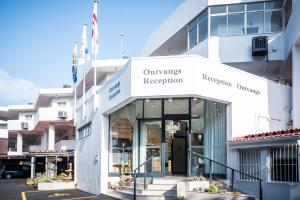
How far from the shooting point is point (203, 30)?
78.7 ft

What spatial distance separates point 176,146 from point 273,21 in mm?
9716

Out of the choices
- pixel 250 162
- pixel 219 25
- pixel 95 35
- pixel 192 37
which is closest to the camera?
pixel 250 162

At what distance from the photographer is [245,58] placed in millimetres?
22984

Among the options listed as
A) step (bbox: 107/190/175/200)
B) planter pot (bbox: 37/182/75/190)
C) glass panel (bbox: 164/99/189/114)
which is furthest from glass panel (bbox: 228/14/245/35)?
planter pot (bbox: 37/182/75/190)

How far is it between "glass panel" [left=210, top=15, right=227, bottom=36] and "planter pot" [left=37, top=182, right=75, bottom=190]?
13.0 m

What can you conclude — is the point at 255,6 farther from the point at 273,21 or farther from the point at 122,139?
the point at 122,139

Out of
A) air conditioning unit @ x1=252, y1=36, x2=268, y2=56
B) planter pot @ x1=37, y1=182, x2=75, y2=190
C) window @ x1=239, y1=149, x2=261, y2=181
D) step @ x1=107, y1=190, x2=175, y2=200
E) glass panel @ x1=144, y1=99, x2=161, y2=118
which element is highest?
air conditioning unit @ x1=252, y1=36, x2=268, y2=56

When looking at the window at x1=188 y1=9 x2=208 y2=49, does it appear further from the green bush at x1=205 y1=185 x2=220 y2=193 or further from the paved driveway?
the green bush at x1=205 y1=185 x2=220 y2=193

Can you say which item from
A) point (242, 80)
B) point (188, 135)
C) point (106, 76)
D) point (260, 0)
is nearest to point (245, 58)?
point (260, 0)

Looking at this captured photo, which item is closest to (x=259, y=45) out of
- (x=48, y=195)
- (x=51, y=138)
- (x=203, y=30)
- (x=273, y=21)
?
(x=273, y=21)

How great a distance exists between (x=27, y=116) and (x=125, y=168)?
40423 millimetres

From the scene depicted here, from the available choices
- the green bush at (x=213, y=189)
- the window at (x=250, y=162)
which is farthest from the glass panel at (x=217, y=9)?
the green bush at (x=213, y=189)

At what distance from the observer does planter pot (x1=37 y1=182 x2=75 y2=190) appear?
1036 inches

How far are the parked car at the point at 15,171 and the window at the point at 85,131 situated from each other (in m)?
27.5
